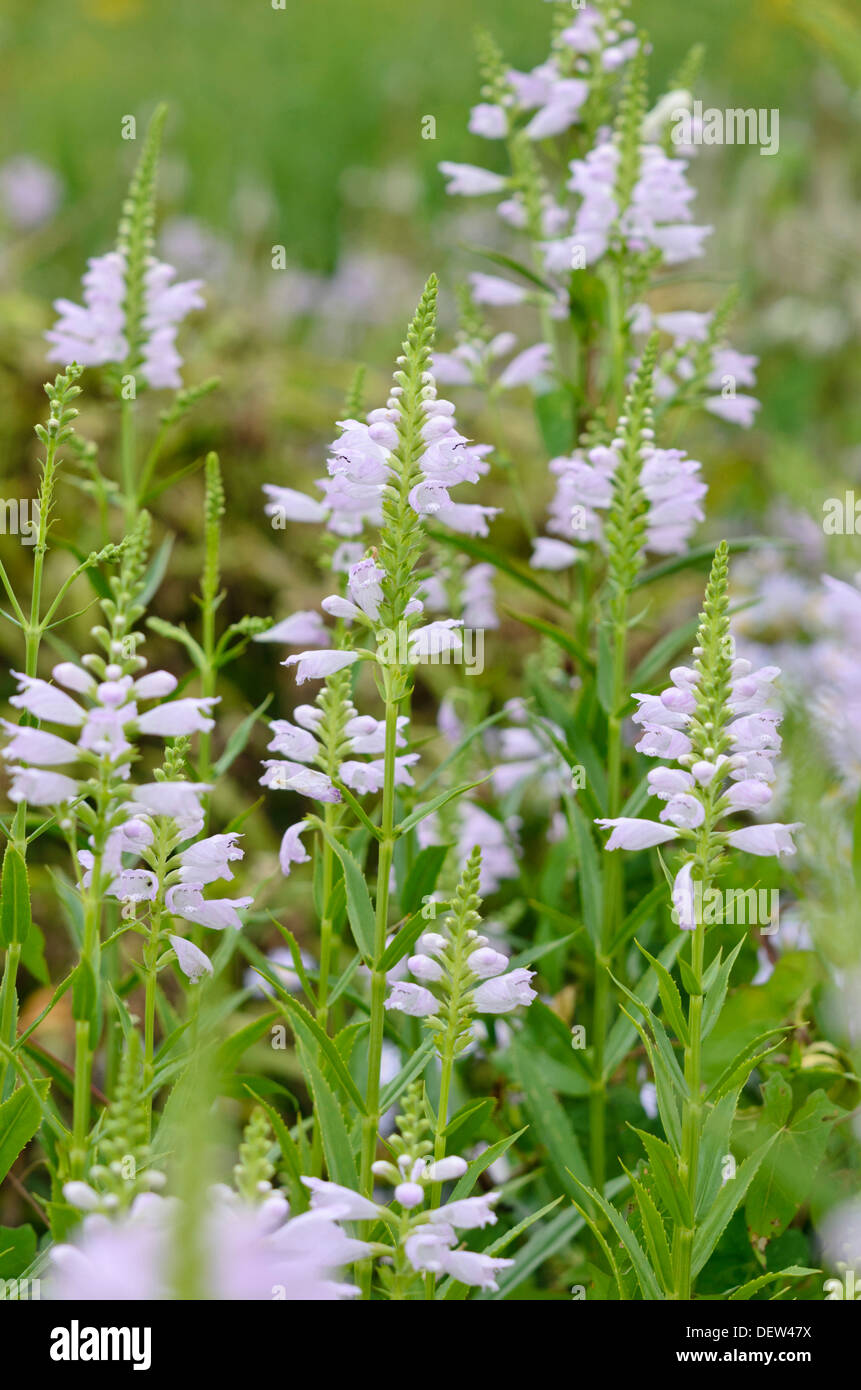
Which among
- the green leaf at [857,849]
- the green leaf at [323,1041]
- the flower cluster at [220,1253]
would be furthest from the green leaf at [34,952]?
the green leaf at [857,849]

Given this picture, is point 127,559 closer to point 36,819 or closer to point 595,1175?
point 36,819

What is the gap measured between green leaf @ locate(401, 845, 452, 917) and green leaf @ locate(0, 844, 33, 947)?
0.42 metres

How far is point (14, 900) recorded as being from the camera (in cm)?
123

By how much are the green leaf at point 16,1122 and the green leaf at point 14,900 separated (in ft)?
0.46

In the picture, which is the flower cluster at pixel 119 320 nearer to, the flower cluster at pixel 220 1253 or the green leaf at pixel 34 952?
the green leaf at pixel 34 952

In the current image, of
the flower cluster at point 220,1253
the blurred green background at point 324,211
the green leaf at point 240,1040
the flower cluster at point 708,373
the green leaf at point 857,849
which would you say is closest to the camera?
the flower cluster at point 220,1253

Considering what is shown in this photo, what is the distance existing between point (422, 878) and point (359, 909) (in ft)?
0.77

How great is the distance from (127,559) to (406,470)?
256 mm

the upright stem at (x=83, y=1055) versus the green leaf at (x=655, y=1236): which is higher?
the upright stem at (x=83, y=1055)

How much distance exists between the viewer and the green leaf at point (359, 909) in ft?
4.04

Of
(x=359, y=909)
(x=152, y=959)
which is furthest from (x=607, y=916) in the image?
(x=152, y=959)

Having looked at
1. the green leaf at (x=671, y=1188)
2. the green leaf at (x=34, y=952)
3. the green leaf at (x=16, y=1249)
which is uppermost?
the green leaf at (x=34, y=952)

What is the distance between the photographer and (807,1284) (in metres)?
1.51
